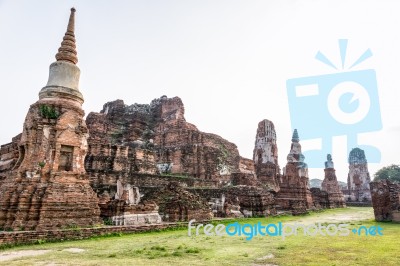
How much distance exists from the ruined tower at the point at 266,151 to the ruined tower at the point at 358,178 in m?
13.2

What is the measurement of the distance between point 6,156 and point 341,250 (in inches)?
668

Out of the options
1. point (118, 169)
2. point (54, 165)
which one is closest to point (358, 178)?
point (118, 169)

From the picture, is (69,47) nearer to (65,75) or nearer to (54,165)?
(65,75)

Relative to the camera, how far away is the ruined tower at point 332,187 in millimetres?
37125

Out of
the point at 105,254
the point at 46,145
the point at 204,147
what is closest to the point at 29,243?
the point at 105,254

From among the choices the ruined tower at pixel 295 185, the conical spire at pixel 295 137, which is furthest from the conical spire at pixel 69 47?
the conical spire at pixel 295 137

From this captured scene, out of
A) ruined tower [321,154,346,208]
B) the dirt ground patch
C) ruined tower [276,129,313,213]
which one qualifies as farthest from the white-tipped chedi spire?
ruined tower [321,154,346,208]

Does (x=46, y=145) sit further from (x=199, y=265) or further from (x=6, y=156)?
(x=199, y=265)

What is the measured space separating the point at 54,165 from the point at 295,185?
24.9 metres

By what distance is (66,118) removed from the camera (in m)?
12.5

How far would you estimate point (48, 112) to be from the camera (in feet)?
40.7

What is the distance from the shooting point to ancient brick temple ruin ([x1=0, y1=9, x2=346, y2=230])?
11.3 m

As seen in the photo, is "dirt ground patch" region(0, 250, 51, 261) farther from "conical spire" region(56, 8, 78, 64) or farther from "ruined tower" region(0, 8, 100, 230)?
"conical spire" region(56, 8, 78, 64)

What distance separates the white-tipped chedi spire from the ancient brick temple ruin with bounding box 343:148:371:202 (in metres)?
44.1
